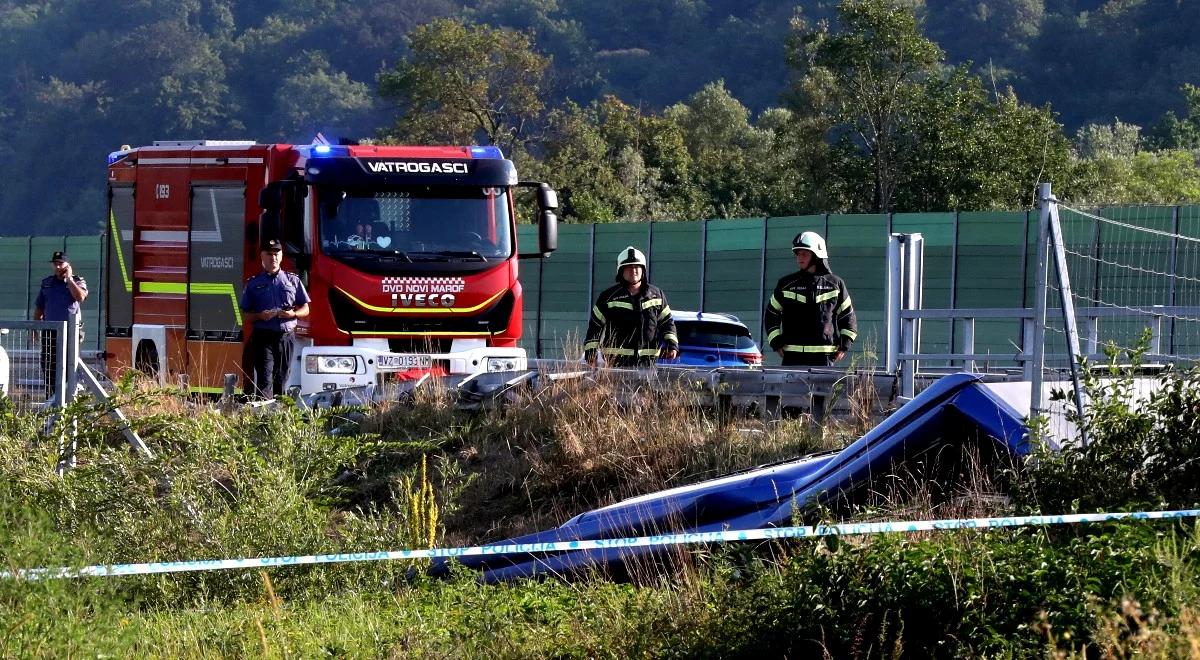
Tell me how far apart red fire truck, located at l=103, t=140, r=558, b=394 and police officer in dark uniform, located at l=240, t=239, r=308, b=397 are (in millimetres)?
245

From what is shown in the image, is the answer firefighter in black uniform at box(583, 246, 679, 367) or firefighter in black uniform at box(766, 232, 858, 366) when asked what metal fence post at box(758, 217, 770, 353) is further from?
firefighter in black uniform at box(766, 232, 858, 366)

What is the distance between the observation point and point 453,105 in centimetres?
5225

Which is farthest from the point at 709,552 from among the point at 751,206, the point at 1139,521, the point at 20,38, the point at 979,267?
the point at 20,38

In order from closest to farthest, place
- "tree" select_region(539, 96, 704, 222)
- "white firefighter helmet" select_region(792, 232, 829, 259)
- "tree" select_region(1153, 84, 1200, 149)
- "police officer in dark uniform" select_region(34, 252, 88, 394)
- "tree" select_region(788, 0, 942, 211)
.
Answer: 1. "white firefighter helmet" select_region(792, 232, 829, 259)
2. "police officer in dark uniform" select_region(34, 252, 88, 394)
3. "tree" select_region(788, 0, 942, 211)
4. "tree" select_region(539, 96, 704, 222)
5. "tree" select_region(1153, 84, 1200, 149)

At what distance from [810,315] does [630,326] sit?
4.80ft

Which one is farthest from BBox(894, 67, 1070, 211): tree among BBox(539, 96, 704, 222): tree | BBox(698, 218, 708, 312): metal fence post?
BBox(698, 218, 708, 312): metal fence post

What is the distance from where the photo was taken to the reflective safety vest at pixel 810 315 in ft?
38.9

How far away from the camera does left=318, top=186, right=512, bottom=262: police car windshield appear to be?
15359 mm

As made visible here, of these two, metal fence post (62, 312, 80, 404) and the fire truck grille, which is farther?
the fire truck grille

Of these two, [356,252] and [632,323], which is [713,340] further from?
[632,323]

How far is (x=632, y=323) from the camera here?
1275 cm

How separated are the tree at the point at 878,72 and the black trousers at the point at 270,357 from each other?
2491 cm

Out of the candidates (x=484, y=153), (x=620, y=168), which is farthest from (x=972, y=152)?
(x=484, y=153)

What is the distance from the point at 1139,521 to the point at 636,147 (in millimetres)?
48645
